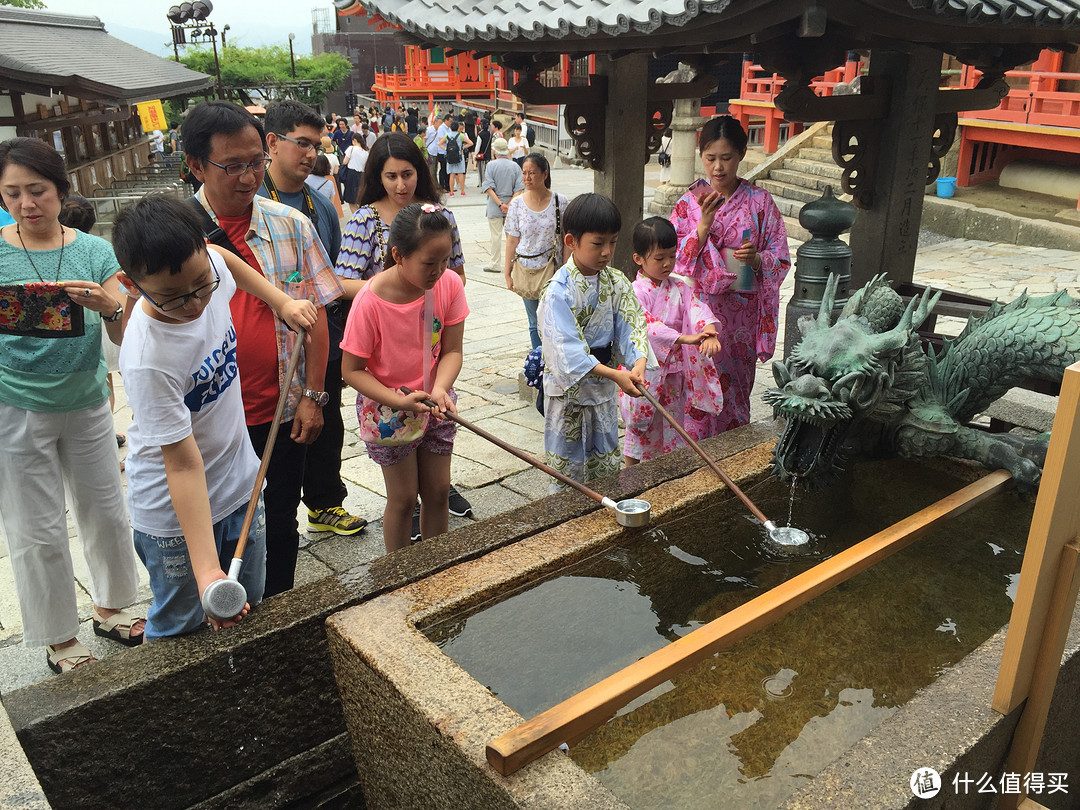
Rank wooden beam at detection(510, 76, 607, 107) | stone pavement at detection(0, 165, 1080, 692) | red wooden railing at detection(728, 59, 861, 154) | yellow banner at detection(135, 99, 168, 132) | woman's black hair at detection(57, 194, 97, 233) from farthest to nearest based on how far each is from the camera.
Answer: yellow banner at detection(135, 99, 168, 132)
red wooden railing at detection(728, 59, 861, 154)
wooden beam at detection(510, 76, 607, 107)
woman's black hair at detection(57, 194, 97, 233)
stone pavement at detection(0, 165, 1080, 692)

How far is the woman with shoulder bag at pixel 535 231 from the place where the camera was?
6.38m

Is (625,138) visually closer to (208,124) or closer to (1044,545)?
(208,124)

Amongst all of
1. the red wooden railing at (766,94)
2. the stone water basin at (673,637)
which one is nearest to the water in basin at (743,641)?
the stone water basin at (673,637)

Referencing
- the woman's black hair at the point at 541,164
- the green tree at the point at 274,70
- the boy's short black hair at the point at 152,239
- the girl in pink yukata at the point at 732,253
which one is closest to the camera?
the boy's short black hair at the point at 152,239

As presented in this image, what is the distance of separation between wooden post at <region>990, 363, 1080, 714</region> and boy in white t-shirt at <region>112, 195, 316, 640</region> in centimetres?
220

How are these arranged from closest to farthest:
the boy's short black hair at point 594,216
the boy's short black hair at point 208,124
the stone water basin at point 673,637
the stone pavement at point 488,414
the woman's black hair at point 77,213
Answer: the stone water basin at point 673,637 → the boy's short black hair at point 208,124 → the boy's short black hair at point 594,216 → the stone pavement at point 488,414 → the woman's black hair at point 77,213

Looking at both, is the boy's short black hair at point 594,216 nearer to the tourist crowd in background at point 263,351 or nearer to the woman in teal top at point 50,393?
the tourist crowd in background at point 263,351

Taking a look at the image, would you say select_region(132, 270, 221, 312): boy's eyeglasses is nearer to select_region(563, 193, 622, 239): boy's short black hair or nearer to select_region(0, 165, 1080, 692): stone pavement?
select_region(563, 193, 622, 239): boy's short black hair

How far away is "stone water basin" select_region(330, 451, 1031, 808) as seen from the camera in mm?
2273

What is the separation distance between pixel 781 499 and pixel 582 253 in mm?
1443

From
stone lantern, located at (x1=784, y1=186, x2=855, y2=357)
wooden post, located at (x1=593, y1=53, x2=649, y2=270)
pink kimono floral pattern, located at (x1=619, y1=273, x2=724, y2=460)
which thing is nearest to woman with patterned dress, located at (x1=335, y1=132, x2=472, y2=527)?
pink kimono floral pattern, located at (x1=619, y1=273, x2=724, y2=460)

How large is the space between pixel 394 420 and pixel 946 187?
43.7 ft

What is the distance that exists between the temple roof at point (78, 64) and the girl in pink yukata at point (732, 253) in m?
8.97

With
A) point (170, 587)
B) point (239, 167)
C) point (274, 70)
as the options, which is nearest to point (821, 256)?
point (239, 167)
